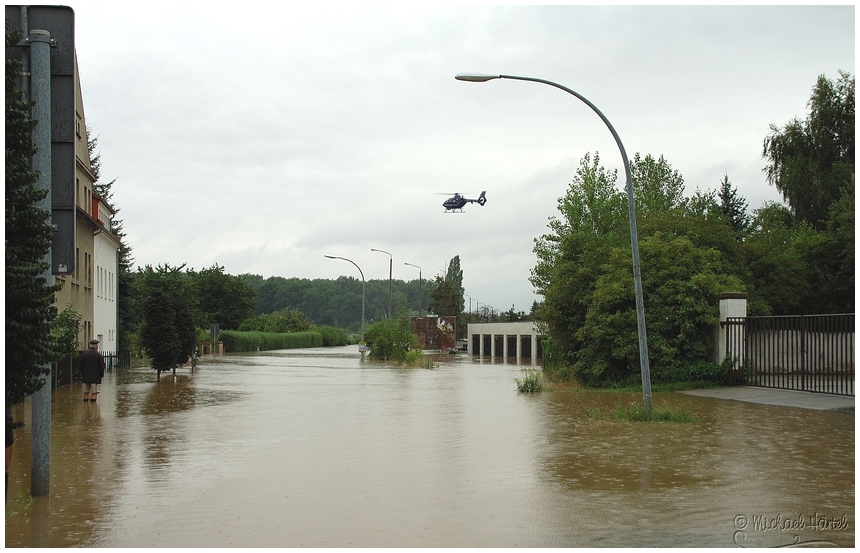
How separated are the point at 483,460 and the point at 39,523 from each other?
5.90m

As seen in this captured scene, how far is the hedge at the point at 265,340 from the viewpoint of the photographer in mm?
80294

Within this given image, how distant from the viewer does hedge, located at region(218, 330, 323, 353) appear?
263 feet

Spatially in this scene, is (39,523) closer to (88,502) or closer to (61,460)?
(88,502)

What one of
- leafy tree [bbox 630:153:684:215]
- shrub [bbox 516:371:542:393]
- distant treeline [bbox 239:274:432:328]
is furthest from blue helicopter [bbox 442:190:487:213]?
distant treeline [bbox 239:274:432:328]

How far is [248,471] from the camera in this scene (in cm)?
1112

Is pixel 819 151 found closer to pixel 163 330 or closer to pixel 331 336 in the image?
pixel 163 330

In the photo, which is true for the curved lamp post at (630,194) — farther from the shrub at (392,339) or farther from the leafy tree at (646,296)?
the shrub at (392,339)

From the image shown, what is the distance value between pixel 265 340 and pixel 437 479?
80.5 m

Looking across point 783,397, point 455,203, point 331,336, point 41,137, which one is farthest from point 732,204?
point 331,336

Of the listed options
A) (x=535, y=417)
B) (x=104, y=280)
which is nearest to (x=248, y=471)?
(x=535, y=417)

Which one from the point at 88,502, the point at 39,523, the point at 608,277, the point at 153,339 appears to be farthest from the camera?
the point at 153,339

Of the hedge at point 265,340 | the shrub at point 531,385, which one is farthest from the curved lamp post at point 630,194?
the hedge at point 265,340

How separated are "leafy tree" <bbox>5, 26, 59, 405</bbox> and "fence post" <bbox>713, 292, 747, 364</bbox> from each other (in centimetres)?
2033

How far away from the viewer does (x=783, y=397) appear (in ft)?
69.1
